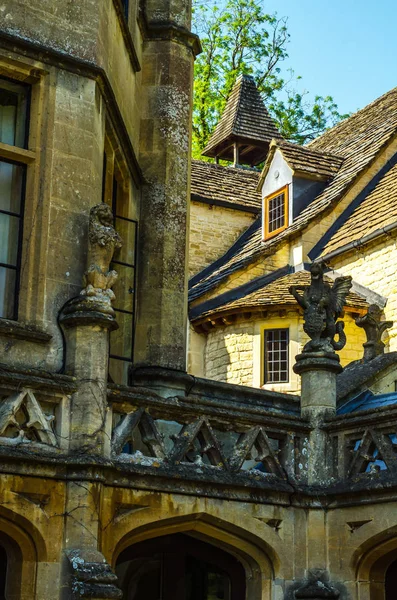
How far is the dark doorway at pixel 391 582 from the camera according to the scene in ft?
33.0

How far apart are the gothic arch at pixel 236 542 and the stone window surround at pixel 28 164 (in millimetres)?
1810

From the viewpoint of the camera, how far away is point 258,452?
9.52 m

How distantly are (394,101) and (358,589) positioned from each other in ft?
58.1

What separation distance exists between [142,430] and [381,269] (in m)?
11.4

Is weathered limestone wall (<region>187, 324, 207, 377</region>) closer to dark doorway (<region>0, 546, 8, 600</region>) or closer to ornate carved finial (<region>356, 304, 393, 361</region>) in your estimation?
ornate carved finial (<region>356, 304, 393, 361</region>)

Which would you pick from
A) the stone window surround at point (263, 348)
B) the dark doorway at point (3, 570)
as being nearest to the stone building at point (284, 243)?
the stone window surround at point (263, 348)

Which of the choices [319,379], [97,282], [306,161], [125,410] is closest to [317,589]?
[319,379]

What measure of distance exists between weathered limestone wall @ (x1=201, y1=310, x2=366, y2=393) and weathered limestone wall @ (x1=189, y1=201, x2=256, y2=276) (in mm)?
3389

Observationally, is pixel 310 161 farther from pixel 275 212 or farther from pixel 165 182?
pixel 165 182

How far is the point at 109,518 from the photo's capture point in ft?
27.2

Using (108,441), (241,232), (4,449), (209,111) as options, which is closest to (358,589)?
(108,441)

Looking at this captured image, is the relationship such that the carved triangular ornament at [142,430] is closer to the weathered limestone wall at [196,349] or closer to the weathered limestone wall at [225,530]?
the weathered limestone wall at [225,530]

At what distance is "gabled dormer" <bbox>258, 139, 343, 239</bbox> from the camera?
76.1 ft

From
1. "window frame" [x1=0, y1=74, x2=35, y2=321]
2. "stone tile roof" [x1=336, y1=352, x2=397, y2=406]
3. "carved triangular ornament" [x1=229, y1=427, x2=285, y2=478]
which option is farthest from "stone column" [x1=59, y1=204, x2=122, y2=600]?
A: "stone tile roof" [x1=336, y1=352, x2=397, y2=406]
